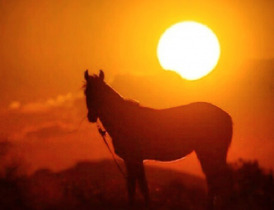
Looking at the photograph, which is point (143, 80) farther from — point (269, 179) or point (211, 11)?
point (269, 179)

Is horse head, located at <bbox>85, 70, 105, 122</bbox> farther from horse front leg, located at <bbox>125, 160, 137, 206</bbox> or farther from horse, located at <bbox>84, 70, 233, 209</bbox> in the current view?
horse front leg, located at <bbox>125, 160, 137, 206</bbox>

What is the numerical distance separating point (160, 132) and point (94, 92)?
88cm

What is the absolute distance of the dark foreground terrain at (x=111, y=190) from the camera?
538 centimetres

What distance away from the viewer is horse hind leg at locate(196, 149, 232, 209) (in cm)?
493

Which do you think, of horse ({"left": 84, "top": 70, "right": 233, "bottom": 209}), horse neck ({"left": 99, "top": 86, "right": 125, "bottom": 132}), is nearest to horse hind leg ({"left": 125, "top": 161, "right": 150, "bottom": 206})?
horse ({"left": 84, "top": 70, "right": 233, "bottom": 209})

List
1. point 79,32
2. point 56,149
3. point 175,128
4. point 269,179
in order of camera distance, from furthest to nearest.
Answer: point 79,32
point 56,149
point 269,179
point 175,128

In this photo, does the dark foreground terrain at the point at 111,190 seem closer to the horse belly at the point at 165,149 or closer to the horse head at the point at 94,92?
the horse belly at the point at 165,149

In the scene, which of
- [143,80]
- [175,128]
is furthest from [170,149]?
[143,80]

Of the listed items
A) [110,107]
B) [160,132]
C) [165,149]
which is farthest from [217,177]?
[110,107]

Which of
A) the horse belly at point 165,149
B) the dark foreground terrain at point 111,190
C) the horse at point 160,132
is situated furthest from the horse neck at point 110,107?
the dark foreground terrain at point 111,190

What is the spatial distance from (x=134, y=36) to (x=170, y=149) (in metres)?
2.00

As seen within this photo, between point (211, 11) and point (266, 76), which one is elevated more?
point (211, 11)

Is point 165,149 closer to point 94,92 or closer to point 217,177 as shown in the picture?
point 217,177

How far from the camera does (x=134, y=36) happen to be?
21.0 feet
